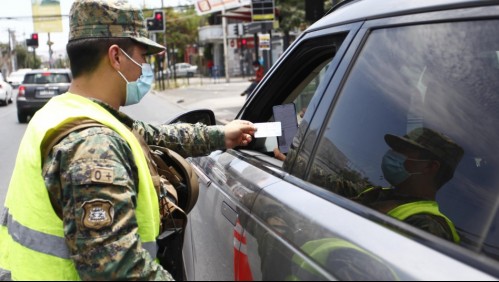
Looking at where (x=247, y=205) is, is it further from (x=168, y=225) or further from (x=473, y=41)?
(x=473, y=41)

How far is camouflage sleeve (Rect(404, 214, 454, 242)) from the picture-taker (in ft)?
6.08

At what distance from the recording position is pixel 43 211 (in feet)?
5.19

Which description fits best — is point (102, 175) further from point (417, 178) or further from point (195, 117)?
point (195, 117)

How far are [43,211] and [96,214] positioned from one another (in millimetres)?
221

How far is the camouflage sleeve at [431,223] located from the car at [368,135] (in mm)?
46

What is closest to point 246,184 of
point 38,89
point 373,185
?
point 373,185

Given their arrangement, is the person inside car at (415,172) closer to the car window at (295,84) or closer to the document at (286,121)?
the car window at (295,84)

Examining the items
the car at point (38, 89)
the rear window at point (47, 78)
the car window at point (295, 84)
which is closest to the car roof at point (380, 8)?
the car window at point (295, 84)

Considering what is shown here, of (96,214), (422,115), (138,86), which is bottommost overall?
(96,214)

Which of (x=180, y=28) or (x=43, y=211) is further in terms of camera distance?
(x=180, y=28)

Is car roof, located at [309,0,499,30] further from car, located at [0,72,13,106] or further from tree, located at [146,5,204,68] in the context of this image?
tree, located at [146,5,204,68]

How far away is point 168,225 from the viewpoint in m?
1.96

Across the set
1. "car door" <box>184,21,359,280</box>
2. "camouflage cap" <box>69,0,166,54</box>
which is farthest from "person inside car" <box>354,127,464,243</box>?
"camouflage cap" <box>69,0,166,54</box>

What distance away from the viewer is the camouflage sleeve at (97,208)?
1.46 metres
